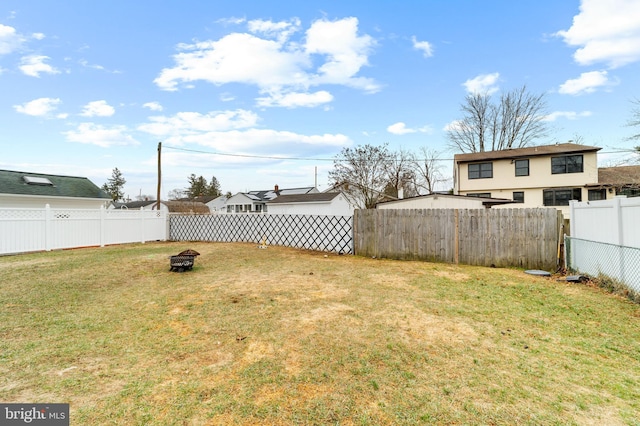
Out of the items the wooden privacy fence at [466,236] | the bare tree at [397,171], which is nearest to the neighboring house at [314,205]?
the bare tree at [397,171]

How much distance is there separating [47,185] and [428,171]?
1185 inches

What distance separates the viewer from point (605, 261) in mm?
5539

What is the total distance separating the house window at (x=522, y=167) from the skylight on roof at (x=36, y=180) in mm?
29049

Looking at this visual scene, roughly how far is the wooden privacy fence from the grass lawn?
6.80ft

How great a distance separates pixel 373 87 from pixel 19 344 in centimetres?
1561

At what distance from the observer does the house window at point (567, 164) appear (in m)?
18.4

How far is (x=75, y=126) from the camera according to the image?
1416 cm

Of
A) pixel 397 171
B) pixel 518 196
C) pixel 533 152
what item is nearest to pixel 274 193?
pixel 397 171

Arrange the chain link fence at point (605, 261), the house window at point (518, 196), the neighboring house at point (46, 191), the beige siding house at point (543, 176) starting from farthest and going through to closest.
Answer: the house window at point (518, 196) → the beige siding house at point (543, 176) → the neighboring house at point (46, 191) → the chain link fence at point (605, 261)

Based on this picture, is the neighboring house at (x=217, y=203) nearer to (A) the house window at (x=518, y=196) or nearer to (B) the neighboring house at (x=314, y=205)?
(B) the neighboring house at (x=314, y=205)

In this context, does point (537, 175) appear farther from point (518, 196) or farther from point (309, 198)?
point (309, 198)

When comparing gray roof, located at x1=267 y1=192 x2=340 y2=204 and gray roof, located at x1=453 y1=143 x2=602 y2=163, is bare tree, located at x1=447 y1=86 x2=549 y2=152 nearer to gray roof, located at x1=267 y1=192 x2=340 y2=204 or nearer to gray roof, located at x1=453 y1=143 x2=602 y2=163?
gray roof, located at x1=453 y1=143 x2=602 y2=163

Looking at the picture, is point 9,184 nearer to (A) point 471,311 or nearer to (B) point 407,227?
(B) point 407,227

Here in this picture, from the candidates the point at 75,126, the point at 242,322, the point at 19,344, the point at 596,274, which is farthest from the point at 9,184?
the point at 596,274
